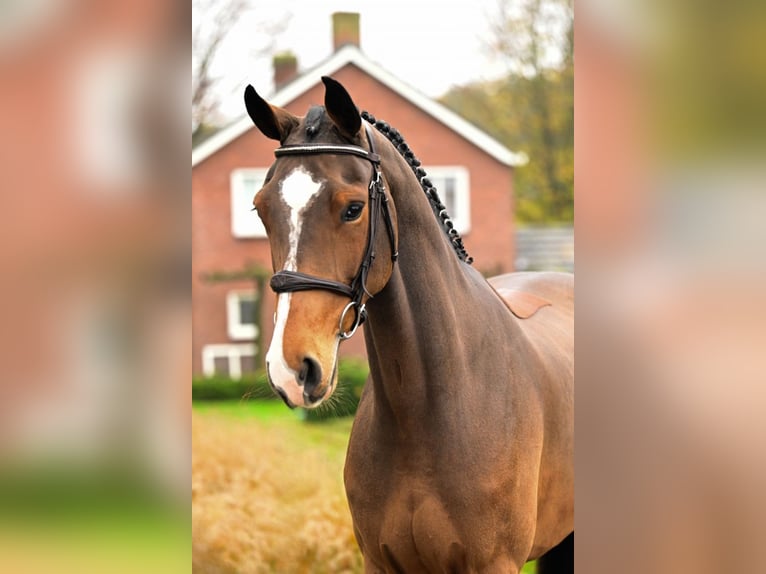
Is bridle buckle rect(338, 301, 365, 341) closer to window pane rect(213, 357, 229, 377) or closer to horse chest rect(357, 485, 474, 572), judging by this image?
horse chest rect(357, 485, 474, 572)

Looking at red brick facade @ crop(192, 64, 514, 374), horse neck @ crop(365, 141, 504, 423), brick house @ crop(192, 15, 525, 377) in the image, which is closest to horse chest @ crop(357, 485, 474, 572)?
horse neck @ crop(365, 141, 504, 423)

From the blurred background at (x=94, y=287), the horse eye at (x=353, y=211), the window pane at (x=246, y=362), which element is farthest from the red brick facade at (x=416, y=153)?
the blurred background at (x=94, y=287)

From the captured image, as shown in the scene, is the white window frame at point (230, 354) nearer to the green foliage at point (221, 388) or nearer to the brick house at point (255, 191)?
the brick house at point (255, 191)

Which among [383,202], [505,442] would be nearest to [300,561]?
[505,442]

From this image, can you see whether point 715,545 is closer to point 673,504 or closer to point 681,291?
point 673,504

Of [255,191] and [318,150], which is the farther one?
[255,191]

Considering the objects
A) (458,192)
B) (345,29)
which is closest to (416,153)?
(458,192)

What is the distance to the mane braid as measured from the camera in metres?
2.71

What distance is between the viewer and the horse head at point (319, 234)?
6.59ft

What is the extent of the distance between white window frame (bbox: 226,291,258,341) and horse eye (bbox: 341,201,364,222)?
16721mm

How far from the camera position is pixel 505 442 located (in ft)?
8.75

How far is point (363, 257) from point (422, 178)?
26.7 inches

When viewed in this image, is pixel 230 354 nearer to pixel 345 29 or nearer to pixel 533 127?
pixel 345 29

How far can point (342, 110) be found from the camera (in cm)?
221
